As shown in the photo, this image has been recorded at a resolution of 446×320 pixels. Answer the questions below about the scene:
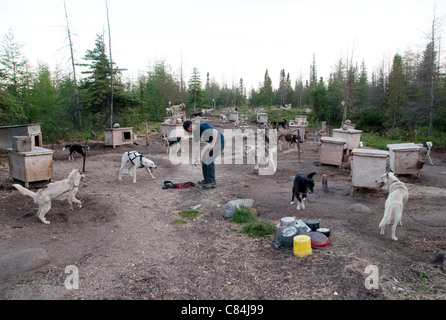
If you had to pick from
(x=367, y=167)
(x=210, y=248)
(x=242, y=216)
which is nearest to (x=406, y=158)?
(x=367, y=167)

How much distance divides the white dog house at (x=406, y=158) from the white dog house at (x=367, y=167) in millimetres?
2567

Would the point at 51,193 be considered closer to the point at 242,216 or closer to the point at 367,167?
the point at 242,216

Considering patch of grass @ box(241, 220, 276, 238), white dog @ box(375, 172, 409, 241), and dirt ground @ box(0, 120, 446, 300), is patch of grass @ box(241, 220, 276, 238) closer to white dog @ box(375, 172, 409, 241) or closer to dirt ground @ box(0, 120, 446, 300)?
dirt ground @ box(0, 120, 446, 300)

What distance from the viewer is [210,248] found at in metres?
4.79

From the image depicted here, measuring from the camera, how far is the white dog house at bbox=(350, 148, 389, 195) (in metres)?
7.13

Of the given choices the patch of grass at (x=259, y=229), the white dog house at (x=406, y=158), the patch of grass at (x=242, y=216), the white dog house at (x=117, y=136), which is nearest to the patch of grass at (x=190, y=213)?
the patch of grass at (x=242, y=216)

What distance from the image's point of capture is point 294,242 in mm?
4422

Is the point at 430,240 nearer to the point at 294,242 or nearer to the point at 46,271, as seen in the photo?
the point at 294,242

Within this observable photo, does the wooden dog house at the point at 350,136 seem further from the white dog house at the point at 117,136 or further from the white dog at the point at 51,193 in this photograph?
the white dog house at the point at 117,136

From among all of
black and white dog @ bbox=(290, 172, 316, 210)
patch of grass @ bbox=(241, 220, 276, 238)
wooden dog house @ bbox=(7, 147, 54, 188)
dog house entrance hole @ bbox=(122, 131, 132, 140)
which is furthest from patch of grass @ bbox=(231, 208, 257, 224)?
dog house entrance hole @ bbox=(122, 131, 132, 140)

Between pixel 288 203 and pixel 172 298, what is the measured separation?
398 cm

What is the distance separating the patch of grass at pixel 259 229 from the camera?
17.1ft

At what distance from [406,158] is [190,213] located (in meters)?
7.09
